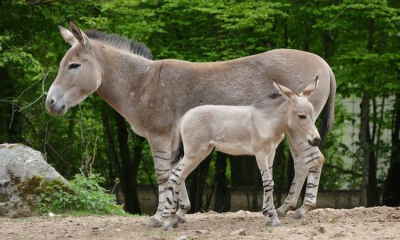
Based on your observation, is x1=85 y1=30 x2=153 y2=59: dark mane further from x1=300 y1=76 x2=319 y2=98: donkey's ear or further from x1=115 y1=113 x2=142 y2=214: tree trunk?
x1=115 y1=113 x2=142 y2=214: tree trunk

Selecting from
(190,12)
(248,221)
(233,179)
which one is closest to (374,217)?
(248,221)

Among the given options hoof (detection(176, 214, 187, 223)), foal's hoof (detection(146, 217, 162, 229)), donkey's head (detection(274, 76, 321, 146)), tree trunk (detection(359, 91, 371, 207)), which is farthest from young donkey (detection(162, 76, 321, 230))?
tree trunk (detection(359, 91, 371, 207))

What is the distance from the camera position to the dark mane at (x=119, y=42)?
9.11m

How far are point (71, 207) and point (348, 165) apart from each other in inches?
600

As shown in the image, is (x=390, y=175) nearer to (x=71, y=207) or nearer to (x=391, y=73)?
(x=391, y=73)

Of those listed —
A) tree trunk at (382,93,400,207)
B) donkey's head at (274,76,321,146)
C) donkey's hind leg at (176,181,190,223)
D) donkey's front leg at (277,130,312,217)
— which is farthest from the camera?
tree trunk at (382,93,400,207)

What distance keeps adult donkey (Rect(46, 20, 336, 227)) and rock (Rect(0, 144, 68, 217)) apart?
202 centimetres

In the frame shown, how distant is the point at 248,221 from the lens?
8508 mm

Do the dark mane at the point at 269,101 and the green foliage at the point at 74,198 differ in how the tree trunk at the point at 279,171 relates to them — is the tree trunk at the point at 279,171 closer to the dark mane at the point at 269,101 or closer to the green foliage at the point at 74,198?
the green foliage at the point at 74,198

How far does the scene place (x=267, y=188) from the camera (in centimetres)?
770

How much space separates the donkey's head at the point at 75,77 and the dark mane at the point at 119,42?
0.47 metres

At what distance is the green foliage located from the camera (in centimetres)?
998

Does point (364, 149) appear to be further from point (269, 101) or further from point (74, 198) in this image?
point (269, 101)

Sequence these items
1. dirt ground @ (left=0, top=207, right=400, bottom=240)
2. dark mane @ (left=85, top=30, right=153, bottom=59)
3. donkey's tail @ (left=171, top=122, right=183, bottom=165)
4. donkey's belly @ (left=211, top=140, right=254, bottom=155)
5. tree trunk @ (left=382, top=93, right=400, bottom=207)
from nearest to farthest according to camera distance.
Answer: dirt ground @ (left=0, top=207, right=400, bottom=240) → donkey's belly @ (left=211, top=140, right=254, bottom=155) → donkey's tail @ (left=171, top=122, right=183, bottom=165) → dark mane @ (left=85, top=30, right=153, bottom=59) → tree trunk @ (left=382, top=93, right=400, bottom=207)
